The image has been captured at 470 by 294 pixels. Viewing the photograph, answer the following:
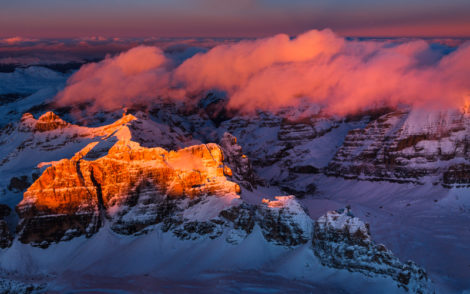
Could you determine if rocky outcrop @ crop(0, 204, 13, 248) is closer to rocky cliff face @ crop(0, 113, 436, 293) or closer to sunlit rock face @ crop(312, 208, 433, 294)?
rocky cliff face @ crop(0, 113, 436, 293)

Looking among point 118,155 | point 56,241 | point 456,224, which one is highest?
point 118,155

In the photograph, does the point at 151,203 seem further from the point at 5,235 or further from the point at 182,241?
the point at 5,235

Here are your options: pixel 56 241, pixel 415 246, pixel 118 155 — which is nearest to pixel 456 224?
pixel 415 246

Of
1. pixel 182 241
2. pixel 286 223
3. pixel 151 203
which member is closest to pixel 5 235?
pixel 151 203

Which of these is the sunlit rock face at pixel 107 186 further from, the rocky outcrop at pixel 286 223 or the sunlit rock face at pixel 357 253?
the sunlit rock face at pixel 357 253

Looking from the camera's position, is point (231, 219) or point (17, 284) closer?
point (17, 284)

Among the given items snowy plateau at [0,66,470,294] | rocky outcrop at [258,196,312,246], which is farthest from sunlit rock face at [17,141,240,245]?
rocky outcrop at [258,196,312,246]

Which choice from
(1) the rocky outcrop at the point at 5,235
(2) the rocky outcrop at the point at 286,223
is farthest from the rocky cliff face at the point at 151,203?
(1) the rocky outcrop at the point at 5,235

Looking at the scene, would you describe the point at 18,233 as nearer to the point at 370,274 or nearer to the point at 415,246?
the point at 370,274
